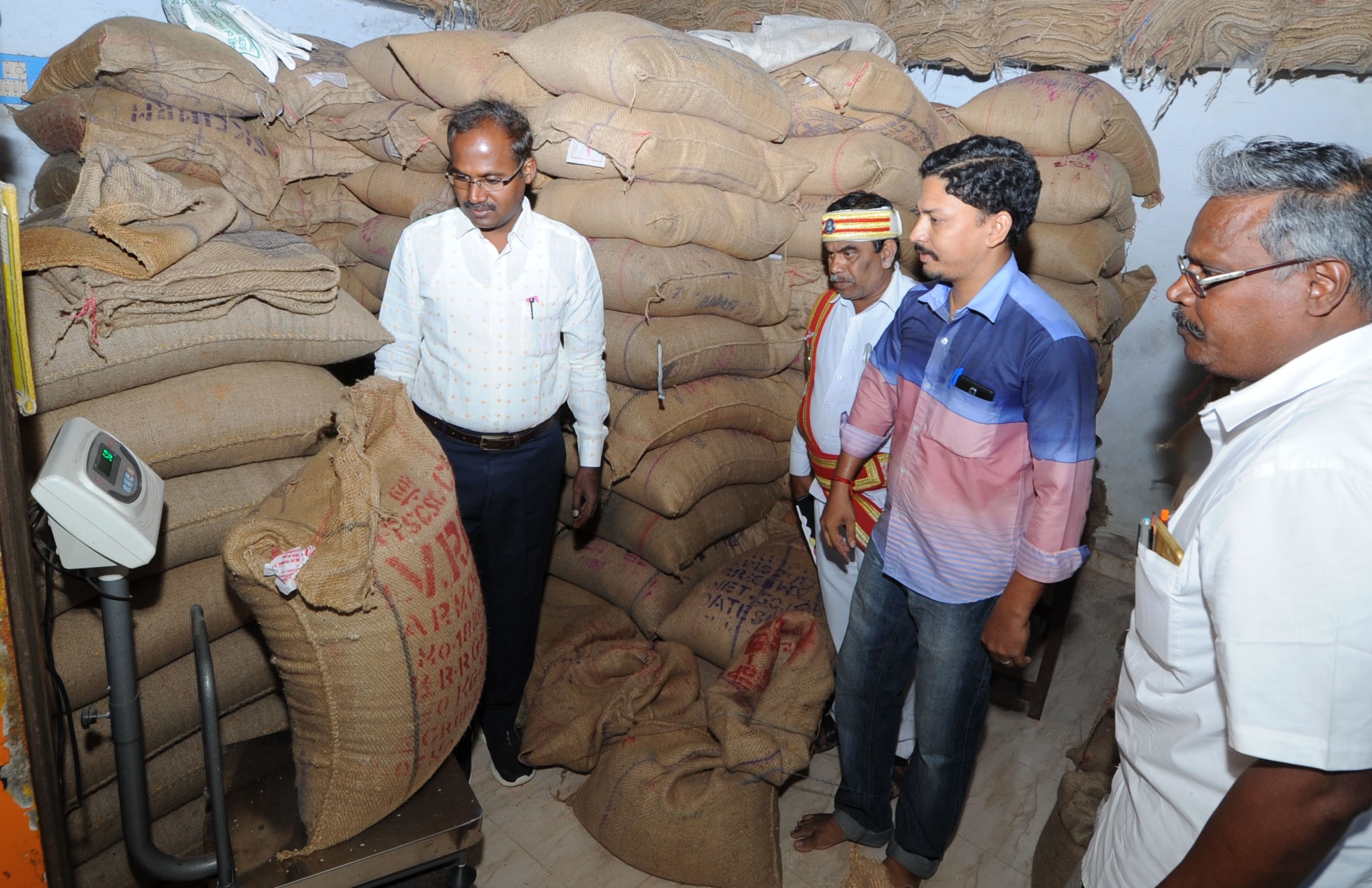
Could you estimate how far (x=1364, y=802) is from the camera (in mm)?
941

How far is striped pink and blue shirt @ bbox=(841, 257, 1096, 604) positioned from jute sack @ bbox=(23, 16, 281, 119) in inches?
82.7

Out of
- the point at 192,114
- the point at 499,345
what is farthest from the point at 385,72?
the point at 499,345

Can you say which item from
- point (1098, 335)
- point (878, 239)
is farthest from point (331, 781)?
point (1098, 335)

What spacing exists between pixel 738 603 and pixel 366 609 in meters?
1.44

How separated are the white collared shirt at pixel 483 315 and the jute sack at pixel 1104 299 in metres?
1.51

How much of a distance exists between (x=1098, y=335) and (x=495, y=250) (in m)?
2.09

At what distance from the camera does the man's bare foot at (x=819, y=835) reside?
241cm

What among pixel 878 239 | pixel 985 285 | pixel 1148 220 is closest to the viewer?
pixel 985 285

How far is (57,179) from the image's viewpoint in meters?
2.50

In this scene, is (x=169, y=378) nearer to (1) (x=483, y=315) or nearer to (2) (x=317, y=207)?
(1) (x=483, y=315)

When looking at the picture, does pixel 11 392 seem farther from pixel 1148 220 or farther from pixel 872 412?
pixel 1148 220

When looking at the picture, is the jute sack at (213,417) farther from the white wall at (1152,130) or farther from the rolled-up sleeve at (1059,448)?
the rolled-up sleeve at (1059,448)

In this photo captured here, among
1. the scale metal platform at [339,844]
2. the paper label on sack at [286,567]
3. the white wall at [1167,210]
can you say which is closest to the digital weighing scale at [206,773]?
the scale metal platform at [339,844]

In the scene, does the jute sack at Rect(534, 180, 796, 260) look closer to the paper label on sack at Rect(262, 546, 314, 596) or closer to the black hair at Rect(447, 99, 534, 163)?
the black hair at Rect(447, 99, 534, 163)
